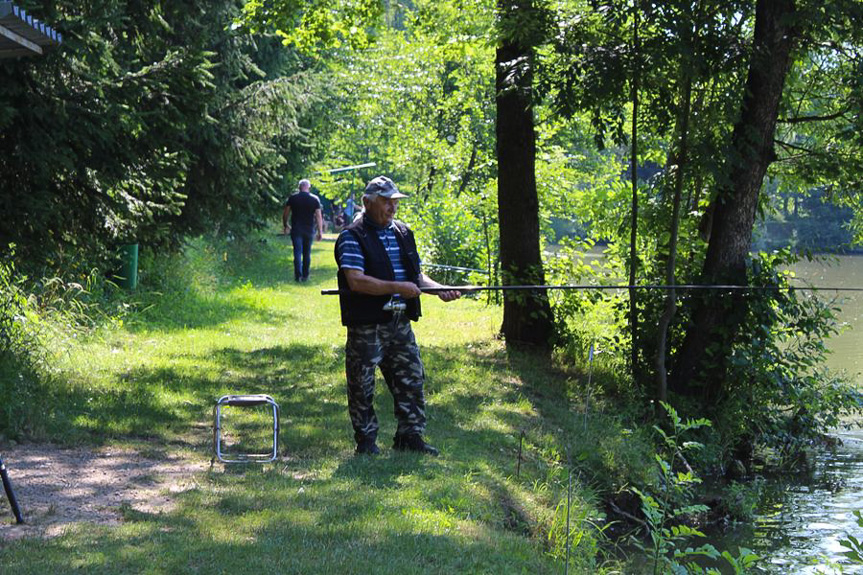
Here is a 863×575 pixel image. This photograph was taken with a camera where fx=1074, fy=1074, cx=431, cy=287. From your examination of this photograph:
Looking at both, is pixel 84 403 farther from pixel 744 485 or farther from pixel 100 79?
pixel 744 485

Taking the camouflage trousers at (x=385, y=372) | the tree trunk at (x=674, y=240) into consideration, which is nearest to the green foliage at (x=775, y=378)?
the tree trunk at (x=674, y=240)

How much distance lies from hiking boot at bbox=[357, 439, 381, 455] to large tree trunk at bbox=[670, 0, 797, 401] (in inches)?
209

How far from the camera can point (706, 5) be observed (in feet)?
35.3

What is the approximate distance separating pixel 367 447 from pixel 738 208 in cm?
596

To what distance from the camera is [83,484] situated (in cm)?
700

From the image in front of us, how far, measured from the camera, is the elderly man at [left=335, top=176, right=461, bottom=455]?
7.48 meters

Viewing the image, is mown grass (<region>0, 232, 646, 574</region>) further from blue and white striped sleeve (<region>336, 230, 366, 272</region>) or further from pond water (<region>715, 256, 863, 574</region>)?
blue and white striped sleeve (<region>336, 230, 366, 272</region>)

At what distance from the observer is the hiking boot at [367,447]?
25.7 ft

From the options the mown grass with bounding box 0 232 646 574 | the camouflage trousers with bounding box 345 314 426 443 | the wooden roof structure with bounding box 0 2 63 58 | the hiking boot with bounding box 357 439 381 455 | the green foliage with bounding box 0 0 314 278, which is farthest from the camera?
the green foliage with bounding box 0 0 314 278

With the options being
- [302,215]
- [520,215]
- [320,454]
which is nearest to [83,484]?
[320,454]

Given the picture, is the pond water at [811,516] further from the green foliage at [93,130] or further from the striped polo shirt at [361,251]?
the green foliage at [93,130]

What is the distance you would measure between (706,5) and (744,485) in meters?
4.88

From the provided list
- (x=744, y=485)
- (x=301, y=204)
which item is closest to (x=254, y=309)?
(x=301, y=204)

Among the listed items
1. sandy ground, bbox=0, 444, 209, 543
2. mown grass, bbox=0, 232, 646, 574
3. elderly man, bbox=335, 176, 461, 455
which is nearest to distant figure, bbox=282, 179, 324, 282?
mown grass, bbox=0, 232, 646, 574
